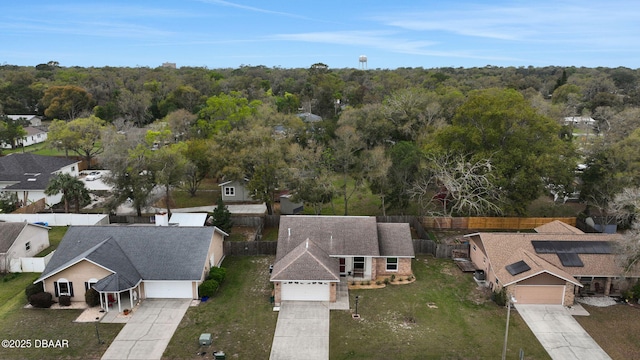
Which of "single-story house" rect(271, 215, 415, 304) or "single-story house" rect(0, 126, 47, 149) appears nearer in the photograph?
"single-story house" rect(271, 215, 415, 304)

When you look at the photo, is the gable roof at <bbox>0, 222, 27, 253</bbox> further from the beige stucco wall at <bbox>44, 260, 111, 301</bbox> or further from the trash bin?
the trash bin

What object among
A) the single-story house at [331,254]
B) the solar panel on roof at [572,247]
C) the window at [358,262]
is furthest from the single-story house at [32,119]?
the solar panel on roof at [572,247]

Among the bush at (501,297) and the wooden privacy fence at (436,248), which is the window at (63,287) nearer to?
the wooden privacy fence at (436,248)

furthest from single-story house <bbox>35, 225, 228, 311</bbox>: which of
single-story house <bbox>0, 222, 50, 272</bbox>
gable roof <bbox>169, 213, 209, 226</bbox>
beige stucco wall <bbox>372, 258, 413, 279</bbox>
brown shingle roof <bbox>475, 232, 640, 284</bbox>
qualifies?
brown shingle roof <bbox>475, 232, 640, 284</bbox>

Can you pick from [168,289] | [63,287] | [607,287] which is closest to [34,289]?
[63,287]

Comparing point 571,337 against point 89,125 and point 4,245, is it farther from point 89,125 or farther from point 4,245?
point 89,125

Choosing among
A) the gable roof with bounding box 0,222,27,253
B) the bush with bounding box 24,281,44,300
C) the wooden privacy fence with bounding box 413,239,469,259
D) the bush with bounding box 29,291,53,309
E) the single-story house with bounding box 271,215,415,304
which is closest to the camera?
the bush with bounding box 29,291,53,309
